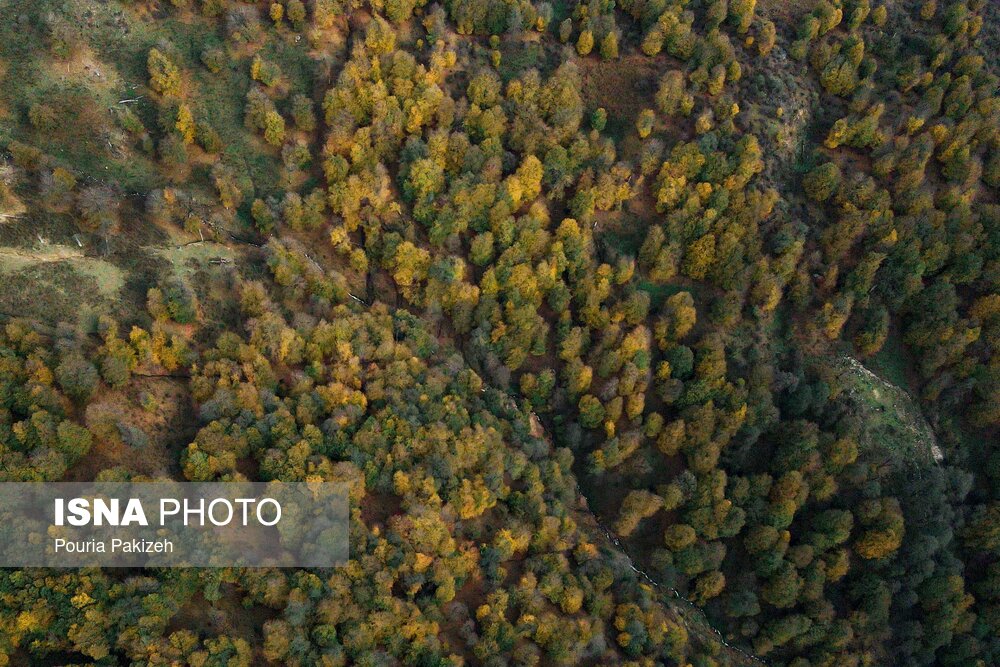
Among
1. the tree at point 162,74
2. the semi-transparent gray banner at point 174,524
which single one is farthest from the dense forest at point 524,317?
the semi-transparent gray banner at point 174,524

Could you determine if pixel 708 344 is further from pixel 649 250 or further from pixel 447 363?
pixel 447 363

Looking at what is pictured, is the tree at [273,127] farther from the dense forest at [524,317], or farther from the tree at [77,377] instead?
the tree at [77,377]

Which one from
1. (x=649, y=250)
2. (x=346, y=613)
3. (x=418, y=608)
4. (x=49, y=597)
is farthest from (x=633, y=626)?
(x=49, y=597)

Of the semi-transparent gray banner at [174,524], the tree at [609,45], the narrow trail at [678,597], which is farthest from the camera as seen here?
the tree at [609,45]

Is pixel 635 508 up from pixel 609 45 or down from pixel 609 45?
down

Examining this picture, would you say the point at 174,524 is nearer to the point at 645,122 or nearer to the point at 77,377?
the point at 77,377

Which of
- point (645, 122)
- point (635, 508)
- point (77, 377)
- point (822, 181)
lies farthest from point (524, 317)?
point (822, 181)
